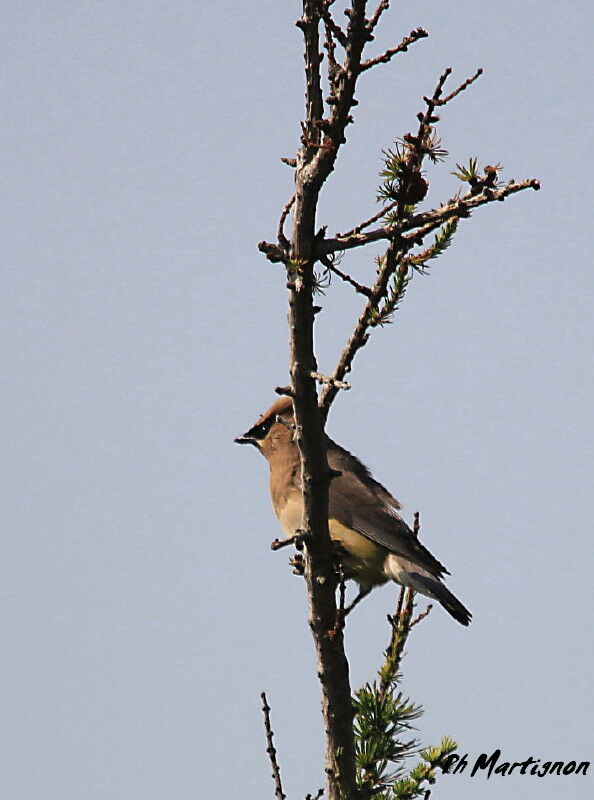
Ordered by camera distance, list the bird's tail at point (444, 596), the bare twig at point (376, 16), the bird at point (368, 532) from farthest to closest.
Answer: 1. the bird at point (368, 532)
2. the bird's tail at point (444, 596)
3. the bare twig at point (376, 16)

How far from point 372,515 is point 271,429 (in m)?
1.03

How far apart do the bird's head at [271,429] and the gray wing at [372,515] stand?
0.46m

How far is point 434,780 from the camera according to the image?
3887 mm

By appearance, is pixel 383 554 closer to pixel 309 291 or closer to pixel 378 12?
pixel 309 291

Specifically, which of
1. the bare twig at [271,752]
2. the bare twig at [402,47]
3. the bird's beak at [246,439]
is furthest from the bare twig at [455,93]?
the bird's beak at [246,439]

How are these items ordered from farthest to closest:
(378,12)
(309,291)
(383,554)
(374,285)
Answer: (383,554) → (374,285) → (309,291) → (378,12)

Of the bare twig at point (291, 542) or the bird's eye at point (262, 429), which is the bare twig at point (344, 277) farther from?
the bird's eye at point (262, 429)

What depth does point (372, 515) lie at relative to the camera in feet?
19.6

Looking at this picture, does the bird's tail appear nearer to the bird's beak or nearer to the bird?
the bird

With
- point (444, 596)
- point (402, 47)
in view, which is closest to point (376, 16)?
point (402, 47)

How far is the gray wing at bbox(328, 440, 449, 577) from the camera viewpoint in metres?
5.82

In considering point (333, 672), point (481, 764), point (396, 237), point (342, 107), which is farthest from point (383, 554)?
point (342, 107)

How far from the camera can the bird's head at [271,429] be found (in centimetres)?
667

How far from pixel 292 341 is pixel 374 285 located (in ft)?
1.12
